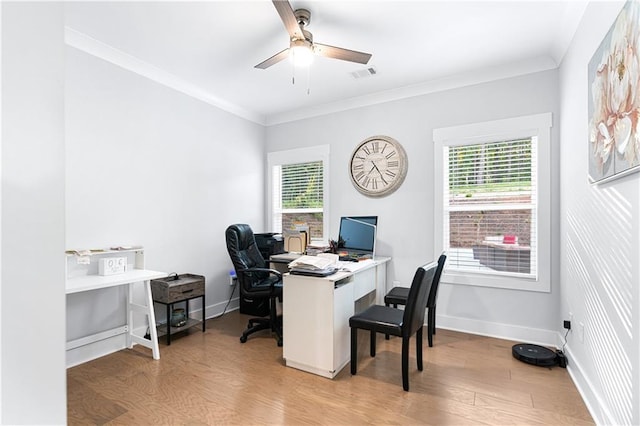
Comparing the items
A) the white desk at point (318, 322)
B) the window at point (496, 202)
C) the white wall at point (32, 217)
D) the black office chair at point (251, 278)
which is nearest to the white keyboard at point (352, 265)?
the white desk at point (318, 322)

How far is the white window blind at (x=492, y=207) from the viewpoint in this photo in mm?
3135

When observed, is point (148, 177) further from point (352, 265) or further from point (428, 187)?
point (428, 187)

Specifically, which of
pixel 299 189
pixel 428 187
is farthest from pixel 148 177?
pixel 428 187

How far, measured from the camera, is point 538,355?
8.75 ft

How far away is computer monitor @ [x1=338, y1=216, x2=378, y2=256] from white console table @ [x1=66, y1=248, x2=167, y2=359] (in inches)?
75.3

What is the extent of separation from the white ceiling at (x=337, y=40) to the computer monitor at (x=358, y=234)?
1.50 metres

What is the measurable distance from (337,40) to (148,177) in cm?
225

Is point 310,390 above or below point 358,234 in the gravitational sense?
below

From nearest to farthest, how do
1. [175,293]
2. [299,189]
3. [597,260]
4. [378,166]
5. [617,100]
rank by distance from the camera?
[617,100] < [597,260] < [175,293] < [378,166] < [299,189]

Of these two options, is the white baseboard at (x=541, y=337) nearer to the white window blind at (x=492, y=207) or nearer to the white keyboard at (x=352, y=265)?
the white window blind at (x=492, y=207)

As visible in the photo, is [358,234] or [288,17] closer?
[288,17]

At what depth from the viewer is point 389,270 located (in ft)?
12.5

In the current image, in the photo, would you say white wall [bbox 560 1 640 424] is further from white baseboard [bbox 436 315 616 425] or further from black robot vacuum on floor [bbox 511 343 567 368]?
black robot vacuum on floor [bbox 511 343 567 368]

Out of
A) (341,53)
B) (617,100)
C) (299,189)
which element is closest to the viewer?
(617,100)
